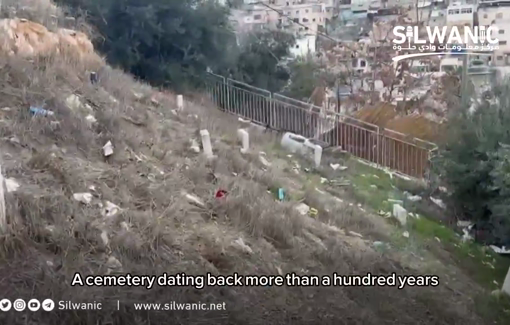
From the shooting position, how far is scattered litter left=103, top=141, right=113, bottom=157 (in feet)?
6.60

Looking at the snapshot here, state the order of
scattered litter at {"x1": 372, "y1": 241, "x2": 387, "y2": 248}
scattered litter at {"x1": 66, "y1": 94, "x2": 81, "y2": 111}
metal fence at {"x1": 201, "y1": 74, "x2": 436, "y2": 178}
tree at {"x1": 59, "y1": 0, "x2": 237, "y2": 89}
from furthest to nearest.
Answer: scattered litter at {"x1": 66, "y1": 94, "x2": 81, "y2": 111}, tree at {"x1": 59, "y1": 0, "x2": 237, "y2": 89}, metal fence at {"x1": 201, "y1": 74, "x2": 436, "y2": 178}, scattered litter at {"x1": 372, "y1": 241, "x2": 387, "y2": 248}

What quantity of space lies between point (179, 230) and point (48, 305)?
17.7 inches

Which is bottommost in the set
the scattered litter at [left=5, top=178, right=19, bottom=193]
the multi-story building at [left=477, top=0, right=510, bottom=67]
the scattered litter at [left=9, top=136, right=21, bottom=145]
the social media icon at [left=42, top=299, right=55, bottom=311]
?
the social media icon at [left=42, top=299, right=55, bottom=311]

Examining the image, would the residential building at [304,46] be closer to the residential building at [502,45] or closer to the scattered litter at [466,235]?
the residential building at [502,45]

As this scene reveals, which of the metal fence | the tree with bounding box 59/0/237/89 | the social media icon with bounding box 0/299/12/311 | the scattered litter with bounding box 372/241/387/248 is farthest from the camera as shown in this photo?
the tree with bounding box 59/0/237/89

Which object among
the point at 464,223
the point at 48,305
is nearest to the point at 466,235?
the point at 464,223

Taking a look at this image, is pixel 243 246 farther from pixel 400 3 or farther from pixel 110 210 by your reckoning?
pixel 400 3

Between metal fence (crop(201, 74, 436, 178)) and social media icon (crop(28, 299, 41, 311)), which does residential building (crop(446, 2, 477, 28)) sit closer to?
metal fence (crop(201, 74, 436, 178))

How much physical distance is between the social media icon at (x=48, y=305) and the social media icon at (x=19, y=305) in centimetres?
5

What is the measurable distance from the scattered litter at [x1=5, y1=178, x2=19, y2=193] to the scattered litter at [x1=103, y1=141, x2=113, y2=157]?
1.16ft

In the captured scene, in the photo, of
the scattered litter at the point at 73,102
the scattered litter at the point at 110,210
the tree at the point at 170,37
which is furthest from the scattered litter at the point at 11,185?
the tree at the point at 170,37

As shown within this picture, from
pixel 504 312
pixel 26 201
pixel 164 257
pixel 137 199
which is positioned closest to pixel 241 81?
pixel 137 199

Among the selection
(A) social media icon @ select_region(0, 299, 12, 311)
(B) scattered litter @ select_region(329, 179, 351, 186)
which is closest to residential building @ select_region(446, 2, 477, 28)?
(B) scattered litter @ select_region(329, 179, 351, 186)

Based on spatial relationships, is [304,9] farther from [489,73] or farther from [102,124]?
[102,124]
